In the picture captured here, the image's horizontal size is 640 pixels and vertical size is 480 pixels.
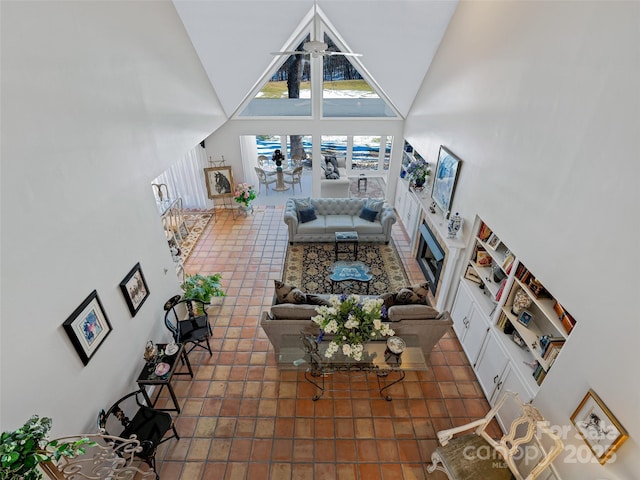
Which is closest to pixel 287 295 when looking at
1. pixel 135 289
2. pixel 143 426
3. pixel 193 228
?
pixel 135 289

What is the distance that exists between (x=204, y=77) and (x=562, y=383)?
771 centimetres

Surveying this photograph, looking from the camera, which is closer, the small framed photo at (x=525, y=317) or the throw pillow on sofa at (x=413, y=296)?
Result: the small framed photo at (x=525, y=317)

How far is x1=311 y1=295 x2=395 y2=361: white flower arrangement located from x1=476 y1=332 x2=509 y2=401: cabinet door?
4.63 ft

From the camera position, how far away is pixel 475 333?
5.16 metres

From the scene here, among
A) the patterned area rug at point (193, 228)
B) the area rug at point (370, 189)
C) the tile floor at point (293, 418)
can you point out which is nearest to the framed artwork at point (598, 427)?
the tile floor at point (293, 418)

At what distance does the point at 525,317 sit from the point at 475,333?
41.2 inches

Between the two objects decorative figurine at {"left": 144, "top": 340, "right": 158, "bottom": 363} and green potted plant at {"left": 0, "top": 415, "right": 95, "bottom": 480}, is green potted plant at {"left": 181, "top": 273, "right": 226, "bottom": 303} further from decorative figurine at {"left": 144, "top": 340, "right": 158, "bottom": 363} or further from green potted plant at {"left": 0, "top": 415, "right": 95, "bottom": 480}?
green potted plant at {"left": 0, "top": 415, "right": 95, "bottom": 480}

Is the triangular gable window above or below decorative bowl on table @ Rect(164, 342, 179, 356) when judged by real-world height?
above

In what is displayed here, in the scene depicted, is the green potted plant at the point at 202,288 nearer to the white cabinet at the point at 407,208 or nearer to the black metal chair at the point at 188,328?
the black metal chair at the point at 188,328

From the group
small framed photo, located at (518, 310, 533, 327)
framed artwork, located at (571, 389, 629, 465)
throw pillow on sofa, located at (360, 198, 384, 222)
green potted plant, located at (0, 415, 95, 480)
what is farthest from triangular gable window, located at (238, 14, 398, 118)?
green potted plant, located at (0, 415, 95, 480)

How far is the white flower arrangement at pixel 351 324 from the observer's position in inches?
177

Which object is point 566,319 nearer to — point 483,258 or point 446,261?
point 483,258

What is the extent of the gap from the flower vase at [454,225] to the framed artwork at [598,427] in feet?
9.87

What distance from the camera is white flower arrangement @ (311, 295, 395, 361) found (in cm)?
449
